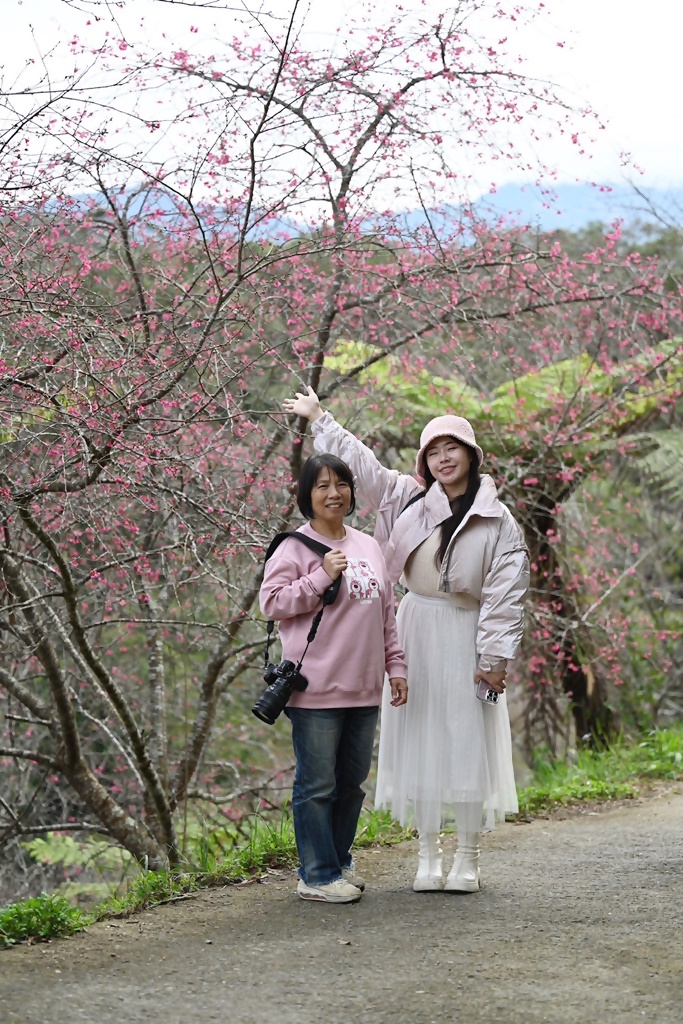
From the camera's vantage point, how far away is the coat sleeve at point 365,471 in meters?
4.90

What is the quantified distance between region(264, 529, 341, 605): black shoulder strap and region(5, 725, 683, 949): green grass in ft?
4.59

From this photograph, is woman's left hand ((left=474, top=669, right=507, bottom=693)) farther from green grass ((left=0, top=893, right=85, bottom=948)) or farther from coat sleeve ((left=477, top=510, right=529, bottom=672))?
green grass ((left=0, top=893, right=85, bottom=948))

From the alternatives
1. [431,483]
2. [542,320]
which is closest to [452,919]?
[431,483]

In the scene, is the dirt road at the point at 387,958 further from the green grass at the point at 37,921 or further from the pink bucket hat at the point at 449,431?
the pink bucket hat at the point at 449,431

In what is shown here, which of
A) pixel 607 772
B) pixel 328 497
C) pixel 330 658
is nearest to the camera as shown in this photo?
pixel 330 658

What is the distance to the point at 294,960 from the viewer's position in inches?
152

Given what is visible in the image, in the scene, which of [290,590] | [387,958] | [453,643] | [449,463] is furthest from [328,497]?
[387,958]

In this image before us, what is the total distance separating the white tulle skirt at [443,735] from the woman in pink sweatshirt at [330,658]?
0.39ft

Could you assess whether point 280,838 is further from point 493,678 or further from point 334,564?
point 334,564

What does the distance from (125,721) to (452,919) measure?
2097 mm

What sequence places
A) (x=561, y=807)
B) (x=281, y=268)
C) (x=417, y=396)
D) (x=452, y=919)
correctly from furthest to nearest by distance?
(x=417, y=396)
(x=561, y=807)
(x=281, y=268)
(x=452, y=919)

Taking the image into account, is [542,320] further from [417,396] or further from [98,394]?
[98,394]

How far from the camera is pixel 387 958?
3.85 m

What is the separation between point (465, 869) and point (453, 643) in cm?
89
